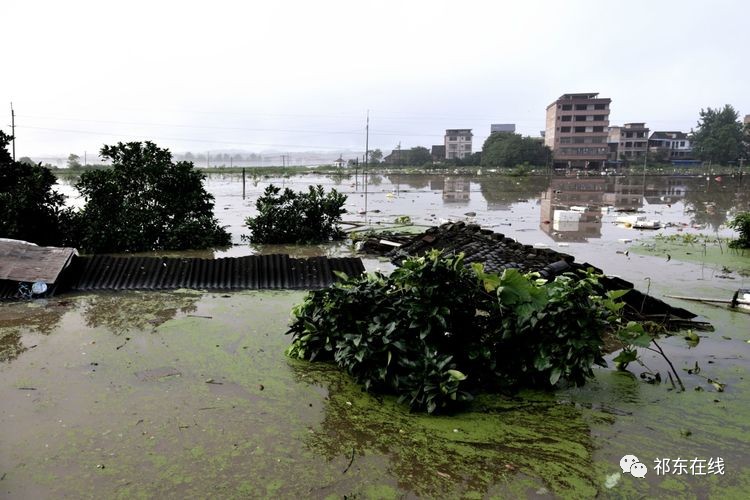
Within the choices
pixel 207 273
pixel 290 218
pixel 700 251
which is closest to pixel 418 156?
pixel 290 218

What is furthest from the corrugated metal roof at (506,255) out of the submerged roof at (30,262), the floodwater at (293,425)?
the submerged roof at (30,262)

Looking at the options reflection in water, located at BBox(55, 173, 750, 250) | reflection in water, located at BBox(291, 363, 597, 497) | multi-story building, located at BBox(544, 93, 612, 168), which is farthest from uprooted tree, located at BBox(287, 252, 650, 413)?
multi-story building, located at BBox(544, 93, 612, 168)

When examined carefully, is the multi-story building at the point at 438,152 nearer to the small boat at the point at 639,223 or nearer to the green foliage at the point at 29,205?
the small boat at the point at 639,223

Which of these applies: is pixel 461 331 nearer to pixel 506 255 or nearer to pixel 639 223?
pixel 506 255

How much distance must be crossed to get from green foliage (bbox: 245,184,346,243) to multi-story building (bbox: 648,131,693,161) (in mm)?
78653

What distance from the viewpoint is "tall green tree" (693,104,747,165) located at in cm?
7412

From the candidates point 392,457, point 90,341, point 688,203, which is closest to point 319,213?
point 90,341

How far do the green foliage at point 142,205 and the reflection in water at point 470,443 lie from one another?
31.7ft

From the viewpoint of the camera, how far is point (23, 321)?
301 inches

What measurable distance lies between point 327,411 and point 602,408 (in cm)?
251

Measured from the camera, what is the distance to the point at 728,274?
1097cm

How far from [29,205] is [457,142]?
96.8 m

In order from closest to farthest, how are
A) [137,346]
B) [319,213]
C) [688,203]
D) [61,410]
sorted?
[61,410] < [137,346] < [319,213] < [688,203]

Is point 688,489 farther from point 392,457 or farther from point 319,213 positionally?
point 319,213
